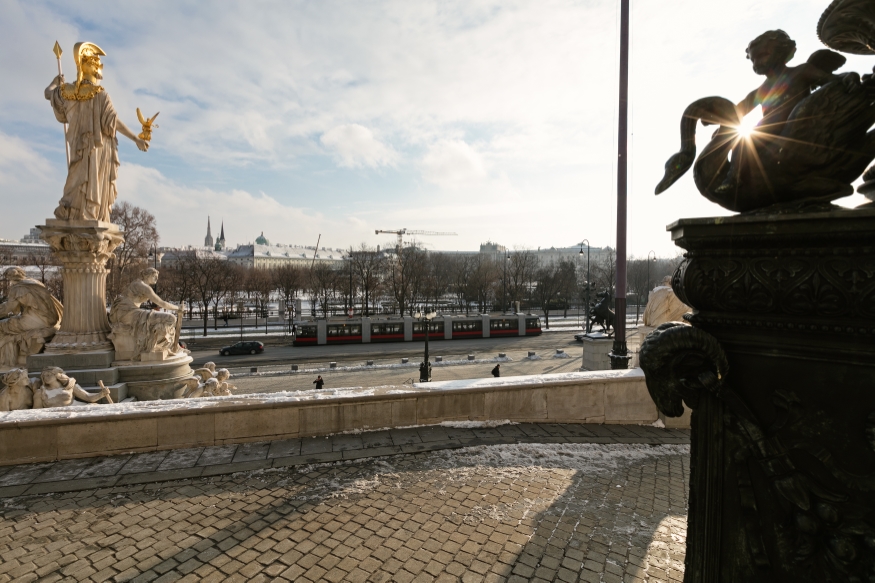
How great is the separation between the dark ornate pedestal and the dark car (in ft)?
105

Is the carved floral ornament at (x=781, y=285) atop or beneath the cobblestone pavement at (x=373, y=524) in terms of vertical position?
atop

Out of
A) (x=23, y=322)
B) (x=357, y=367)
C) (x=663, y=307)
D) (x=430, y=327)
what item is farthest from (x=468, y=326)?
(x=23, y=322)

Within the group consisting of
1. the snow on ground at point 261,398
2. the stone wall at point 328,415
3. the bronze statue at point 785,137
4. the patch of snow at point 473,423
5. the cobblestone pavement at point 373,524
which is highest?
the bronze statue at point 785,137

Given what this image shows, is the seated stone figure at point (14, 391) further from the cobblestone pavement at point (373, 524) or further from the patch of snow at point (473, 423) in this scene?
the patch of snow at point (473, 423)

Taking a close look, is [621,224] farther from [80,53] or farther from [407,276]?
[407,276]

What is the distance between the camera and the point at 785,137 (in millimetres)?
1817

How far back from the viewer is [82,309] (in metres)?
10.3

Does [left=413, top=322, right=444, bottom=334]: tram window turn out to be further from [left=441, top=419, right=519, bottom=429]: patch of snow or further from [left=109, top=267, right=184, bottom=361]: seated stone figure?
[left=441, top=419, right=519, bottom=429]: patch of snow

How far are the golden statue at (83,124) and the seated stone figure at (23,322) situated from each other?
179 cm

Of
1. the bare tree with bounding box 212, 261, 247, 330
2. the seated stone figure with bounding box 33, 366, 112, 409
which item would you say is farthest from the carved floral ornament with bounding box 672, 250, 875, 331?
the bare tree with bounding box 212, 261, 247, 330

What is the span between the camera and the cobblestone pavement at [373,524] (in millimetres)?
3348

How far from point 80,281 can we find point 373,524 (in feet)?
33.5

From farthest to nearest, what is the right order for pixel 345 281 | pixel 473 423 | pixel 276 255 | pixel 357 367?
1. pixel 276 255
2. pixel 345 281
3. pixel 357 367
4. pixel 473 423

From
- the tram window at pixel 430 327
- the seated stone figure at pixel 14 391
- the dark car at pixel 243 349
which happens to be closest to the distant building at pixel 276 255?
the tram window at pixel 430 327
